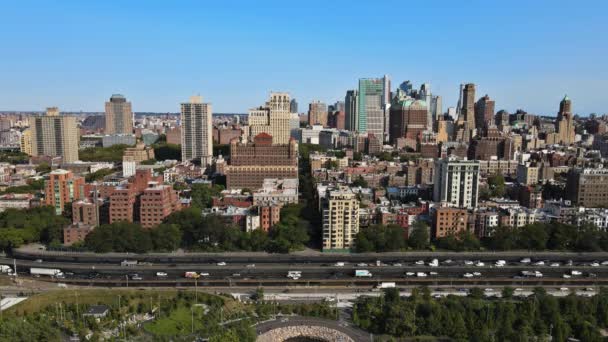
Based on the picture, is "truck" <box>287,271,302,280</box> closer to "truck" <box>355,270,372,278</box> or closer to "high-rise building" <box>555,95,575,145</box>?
"truck" <box>355,270,372,278</box>

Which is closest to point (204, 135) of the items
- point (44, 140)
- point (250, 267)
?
point (44, 140)

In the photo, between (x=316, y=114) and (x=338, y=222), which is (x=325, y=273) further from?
(x=316, y=114)

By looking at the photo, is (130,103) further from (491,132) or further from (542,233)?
(542,233)

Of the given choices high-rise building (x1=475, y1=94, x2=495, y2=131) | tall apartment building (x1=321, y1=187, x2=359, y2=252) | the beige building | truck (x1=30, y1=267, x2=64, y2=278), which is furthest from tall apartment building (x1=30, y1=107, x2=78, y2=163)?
high-rise building (x1=475, y1=94, x2=495, y2=131)

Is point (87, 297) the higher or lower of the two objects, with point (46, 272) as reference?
lower

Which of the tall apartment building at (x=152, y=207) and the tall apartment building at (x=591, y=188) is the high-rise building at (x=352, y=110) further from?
the tall apartment building at (x=152, y=207)

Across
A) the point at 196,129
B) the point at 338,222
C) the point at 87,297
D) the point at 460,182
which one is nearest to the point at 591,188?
the point at 460,182
